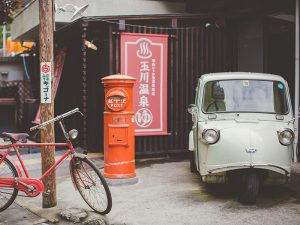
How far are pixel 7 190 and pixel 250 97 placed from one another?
397 centimetres

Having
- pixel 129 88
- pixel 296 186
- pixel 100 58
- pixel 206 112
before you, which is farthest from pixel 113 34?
pixel 296 186

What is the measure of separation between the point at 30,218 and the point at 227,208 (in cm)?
274

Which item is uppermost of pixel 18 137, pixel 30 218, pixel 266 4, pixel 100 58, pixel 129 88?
pixel 266 4

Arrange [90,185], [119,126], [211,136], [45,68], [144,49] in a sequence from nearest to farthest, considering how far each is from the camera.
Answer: [90,185]
[45,68]
[211,136]
[119,126]
[144,49]

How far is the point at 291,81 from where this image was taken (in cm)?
1043

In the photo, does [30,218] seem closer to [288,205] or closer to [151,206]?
[151,206]

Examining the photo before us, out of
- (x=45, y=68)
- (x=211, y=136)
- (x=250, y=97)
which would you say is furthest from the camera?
(x=250, y=97)

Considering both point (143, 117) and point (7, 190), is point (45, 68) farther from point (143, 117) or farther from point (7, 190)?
point (143, 117)

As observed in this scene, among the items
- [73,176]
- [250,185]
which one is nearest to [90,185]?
[73,176]

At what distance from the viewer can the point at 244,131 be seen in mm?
6555

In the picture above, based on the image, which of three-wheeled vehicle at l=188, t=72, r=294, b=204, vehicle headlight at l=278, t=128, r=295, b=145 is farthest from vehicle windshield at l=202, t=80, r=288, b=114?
vehicle headlight at l=278, t=128, r=295, b=145

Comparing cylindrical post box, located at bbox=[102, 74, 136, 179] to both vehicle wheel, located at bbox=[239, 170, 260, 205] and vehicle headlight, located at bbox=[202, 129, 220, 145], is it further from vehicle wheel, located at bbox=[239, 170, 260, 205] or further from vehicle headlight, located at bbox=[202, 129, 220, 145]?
vehicle wheel, located at bbox=[239, 170, 260, 205]

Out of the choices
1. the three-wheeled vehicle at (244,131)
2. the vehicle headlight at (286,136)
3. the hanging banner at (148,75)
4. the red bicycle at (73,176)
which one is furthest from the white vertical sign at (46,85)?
the hanging banner at (148,75)

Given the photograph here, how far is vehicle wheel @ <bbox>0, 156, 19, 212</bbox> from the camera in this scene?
638 cm
